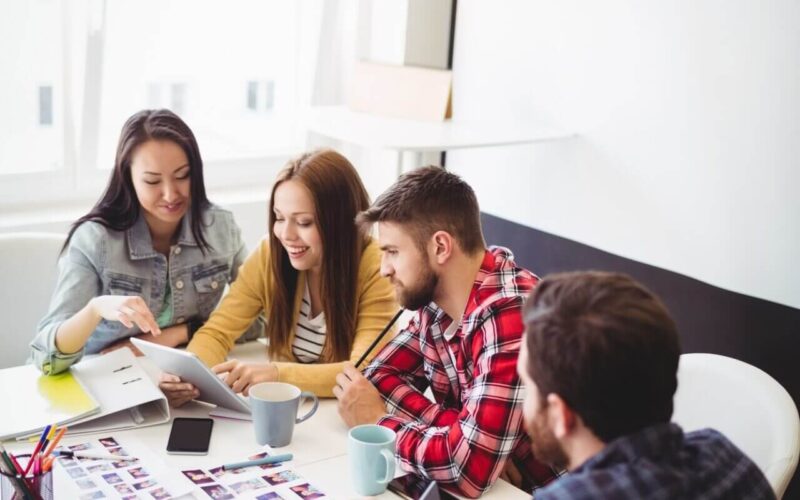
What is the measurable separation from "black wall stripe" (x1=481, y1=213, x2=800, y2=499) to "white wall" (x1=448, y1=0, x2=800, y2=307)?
0.11ft

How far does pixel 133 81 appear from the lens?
2885mm

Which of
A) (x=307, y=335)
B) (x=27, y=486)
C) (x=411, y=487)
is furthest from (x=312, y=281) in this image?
(x=27, y=486)

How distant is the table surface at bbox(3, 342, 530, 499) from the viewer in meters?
1.42

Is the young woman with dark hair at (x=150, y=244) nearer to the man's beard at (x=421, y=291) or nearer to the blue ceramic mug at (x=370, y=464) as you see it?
the man's beard at (x=421, y=291)

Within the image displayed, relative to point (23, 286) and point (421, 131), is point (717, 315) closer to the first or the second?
point (421, 131)

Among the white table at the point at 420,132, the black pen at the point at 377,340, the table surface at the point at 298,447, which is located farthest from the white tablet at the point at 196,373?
the white table at the point at 420,132

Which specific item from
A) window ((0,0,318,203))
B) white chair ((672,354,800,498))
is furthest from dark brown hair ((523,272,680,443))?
window ((0,0,318,203))

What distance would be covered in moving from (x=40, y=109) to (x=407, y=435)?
5.98 feet

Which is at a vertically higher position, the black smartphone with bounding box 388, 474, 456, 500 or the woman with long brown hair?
the woman with long brown hair

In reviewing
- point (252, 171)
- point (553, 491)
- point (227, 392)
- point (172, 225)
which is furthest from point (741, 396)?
point (252, 171)

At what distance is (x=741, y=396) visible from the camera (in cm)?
159

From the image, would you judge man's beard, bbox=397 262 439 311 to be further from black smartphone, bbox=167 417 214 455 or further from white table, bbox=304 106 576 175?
white table, bbox=304 106 576 175

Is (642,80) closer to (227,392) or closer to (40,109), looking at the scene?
(227,392)

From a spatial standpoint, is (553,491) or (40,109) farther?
(40,109)
